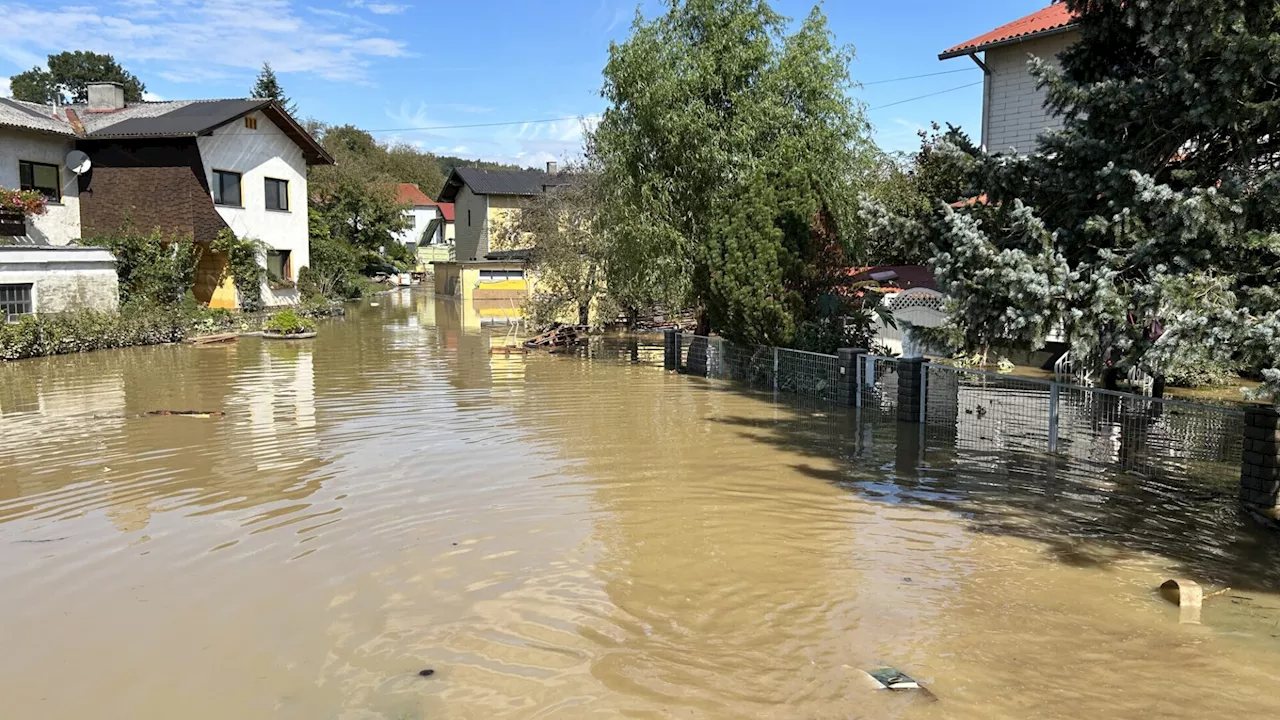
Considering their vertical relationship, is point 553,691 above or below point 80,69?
below

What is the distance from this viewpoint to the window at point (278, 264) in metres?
36.1

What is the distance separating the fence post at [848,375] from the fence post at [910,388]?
4.06 feet

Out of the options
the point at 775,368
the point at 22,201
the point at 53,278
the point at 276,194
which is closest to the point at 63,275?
the point at 53,278

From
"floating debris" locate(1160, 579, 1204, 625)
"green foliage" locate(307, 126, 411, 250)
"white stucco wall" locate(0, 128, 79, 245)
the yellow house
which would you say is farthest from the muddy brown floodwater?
"green foliage" locate(307, 126, 411, 250)

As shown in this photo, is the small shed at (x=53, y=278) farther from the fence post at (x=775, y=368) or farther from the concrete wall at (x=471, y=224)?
the concrete wall at (x=471, y=224)

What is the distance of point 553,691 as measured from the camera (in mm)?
5320

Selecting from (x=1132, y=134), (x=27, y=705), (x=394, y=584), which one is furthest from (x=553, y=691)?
(x=1132, y=134)

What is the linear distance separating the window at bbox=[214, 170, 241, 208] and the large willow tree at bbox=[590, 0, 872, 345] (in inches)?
745

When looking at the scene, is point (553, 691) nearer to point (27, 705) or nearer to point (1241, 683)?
point (27, 705)

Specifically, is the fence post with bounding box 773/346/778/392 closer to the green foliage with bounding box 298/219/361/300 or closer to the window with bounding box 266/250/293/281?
the window with bounding box 266/250/293/281

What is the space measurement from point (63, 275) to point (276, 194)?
12098 millimetres

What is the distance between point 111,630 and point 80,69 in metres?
107

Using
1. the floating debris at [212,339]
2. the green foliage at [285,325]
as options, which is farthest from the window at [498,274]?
the floating debris at [212,339]

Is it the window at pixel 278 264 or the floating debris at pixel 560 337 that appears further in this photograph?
the window at pixel 278 264
